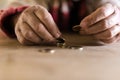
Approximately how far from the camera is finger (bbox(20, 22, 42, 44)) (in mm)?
511

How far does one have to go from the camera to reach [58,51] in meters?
0.48

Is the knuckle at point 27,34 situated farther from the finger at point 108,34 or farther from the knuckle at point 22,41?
the finger at point 108,34

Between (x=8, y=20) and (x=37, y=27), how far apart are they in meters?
0.14

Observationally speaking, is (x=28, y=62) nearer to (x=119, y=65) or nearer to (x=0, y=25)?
(x=119, y=65)

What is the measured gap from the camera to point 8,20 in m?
0.61

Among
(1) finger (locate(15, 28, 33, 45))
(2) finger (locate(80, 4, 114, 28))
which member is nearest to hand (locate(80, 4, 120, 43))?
(2) finger (locate(80, 4, 114, 28))

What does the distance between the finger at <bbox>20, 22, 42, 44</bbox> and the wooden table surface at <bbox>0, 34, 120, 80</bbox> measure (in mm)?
15

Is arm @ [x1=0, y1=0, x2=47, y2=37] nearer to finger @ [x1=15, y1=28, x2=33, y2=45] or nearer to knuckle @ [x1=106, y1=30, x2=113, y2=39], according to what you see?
finger @ [x1=15, y1=28, x2=33, y2=45]

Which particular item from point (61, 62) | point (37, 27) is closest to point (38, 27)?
point (37, 27)

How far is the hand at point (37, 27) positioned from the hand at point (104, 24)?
0.05 m

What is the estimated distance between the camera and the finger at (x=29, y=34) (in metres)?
0.51

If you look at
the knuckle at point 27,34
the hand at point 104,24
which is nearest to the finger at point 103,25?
the hand at point 104,24

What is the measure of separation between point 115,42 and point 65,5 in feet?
0.50

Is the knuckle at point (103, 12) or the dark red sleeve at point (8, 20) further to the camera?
the dark red sleeve at point (8, 20)
